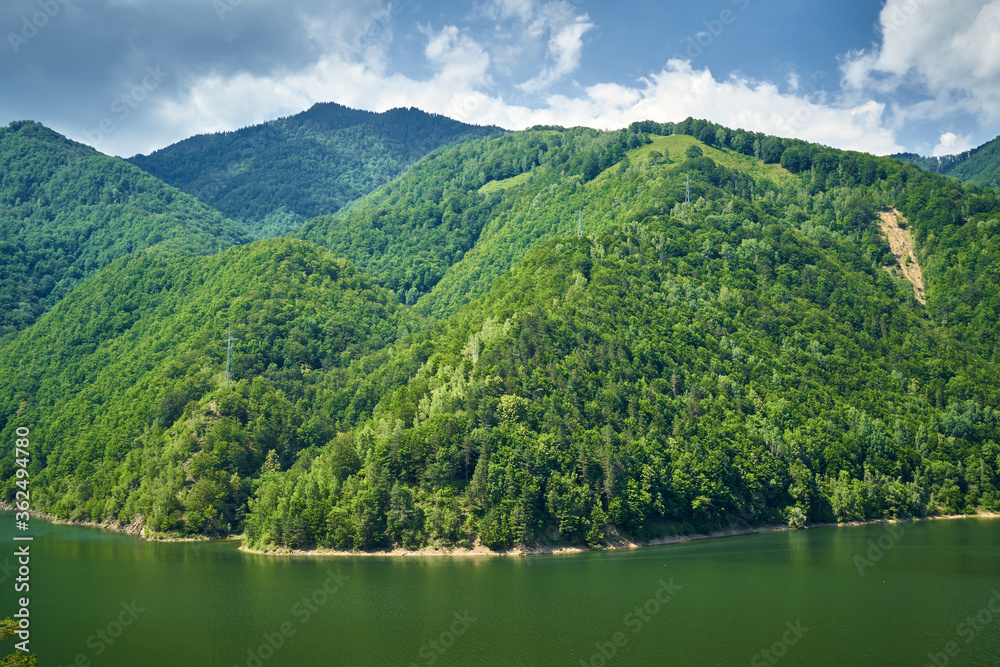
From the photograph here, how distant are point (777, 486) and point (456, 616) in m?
81.6

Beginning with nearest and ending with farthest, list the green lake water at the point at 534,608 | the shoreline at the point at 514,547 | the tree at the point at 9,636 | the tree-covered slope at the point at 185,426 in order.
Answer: the tree at the point at 9,636
the green lake water at the point at 534,608
the shoreline at the point at 514,547
the tree-covered slope at the point at 185,426

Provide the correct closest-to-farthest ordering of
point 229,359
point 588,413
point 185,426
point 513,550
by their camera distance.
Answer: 1. point 513,550
2. point 588,413
3. point 185,426
4. point 229,359

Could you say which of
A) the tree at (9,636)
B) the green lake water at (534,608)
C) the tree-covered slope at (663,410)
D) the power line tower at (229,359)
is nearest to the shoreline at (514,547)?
the tree-covered slope at (663,410)

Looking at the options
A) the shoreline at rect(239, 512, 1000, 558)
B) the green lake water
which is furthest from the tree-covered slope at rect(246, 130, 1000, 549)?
the green lake water

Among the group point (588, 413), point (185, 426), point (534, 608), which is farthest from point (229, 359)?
point (534, 608)

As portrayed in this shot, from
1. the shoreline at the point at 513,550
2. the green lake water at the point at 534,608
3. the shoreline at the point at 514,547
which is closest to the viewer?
the green lake water at the point at 534,608

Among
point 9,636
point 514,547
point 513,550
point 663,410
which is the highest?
point 663,410

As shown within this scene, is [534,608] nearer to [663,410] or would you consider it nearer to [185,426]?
[663,410]

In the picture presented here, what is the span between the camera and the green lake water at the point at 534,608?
197 feet

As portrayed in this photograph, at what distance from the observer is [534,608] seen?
241 feet

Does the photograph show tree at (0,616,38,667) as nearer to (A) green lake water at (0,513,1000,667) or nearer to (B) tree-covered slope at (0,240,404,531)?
(A) green lake water at (0,513,1000,667)

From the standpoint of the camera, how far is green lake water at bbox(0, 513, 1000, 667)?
197 feet

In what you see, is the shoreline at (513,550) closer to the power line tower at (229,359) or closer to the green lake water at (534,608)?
the green lake water at (534,608)

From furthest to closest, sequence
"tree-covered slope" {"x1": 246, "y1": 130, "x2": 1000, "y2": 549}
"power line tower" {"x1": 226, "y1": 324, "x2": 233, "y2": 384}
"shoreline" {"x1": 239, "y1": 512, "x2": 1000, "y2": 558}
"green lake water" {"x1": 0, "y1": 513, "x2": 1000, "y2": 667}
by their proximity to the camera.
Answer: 1. "power line tower" {"x1": 226, "y1": 324, "x2": 233, "y2": 384}
2. "tree-covered slope" {"x1": 246, "y1": 130, "x2": 1000, "y2": 549}
3. "shoreline" {"x1": 239, "y1": 512, "x2": 1000, "y2": 558}
4. "green lake water" {"x1": 0, "y1": 513, "x2": 1000, "y2": 667}
